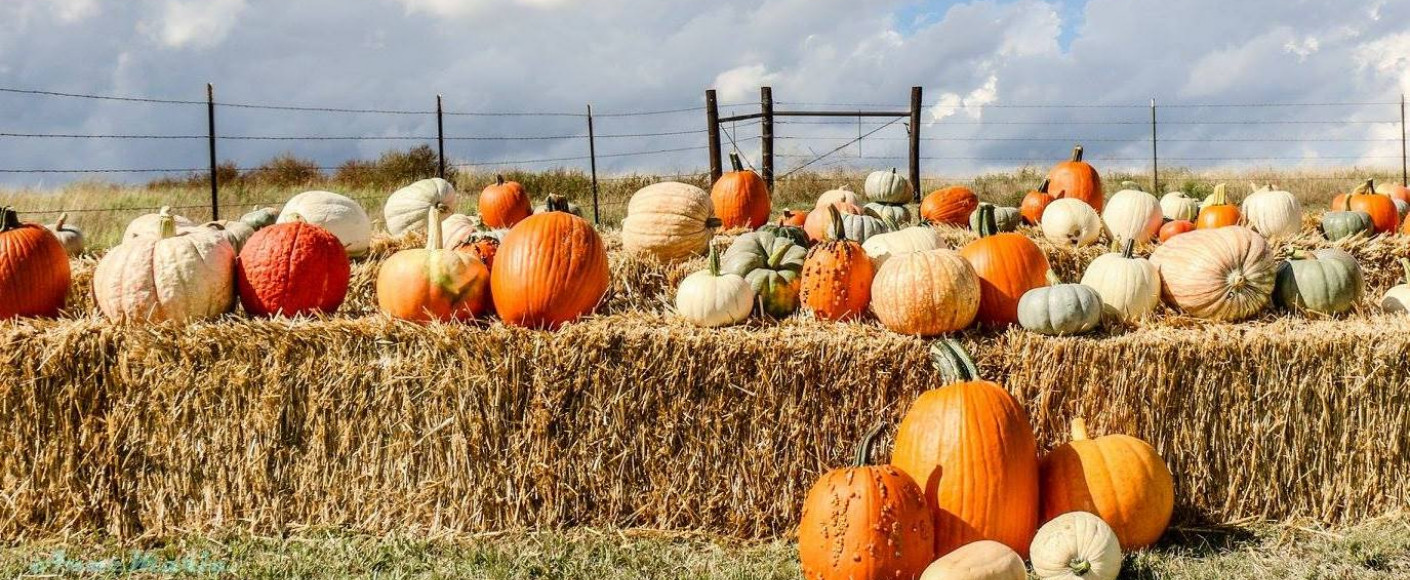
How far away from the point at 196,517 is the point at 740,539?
1.98 meters

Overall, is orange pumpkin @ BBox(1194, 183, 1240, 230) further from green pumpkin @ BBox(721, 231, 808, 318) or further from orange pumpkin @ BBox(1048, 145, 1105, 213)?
green pumpkin @ BBox(721, 231, 808, 318)

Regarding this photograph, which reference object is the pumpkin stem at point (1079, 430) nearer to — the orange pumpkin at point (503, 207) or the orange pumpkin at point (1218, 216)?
the orange pumpkin at point (1218, 216)

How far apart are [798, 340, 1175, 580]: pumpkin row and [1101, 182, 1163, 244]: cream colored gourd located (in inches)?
80.5

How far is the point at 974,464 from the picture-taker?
334 cm

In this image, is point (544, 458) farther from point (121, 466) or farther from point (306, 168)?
point (306, 168)

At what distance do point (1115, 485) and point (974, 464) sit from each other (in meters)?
0.49

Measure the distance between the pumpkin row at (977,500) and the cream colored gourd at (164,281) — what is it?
2.32 metres

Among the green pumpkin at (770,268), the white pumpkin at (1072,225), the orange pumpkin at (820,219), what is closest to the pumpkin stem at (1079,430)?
the green pumpkin at (770,268)

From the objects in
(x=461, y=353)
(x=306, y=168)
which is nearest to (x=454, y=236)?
(x=461, y=353)

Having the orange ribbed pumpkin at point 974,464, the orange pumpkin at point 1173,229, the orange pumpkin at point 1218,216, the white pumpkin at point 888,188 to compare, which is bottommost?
the orange ribbed pumpkin at point 974,464

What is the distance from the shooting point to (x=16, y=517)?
397 centimetres

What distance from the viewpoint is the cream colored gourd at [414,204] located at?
5.81 metres

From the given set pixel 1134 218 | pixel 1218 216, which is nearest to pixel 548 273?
pixel 1134 218

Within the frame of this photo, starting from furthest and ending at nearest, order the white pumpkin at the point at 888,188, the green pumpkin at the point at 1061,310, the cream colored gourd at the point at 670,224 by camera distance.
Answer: the white pumpkin at the point at 888,188, the cream colored gourd at the point at 670,224, the green pumpkin at the point at 1061,310
